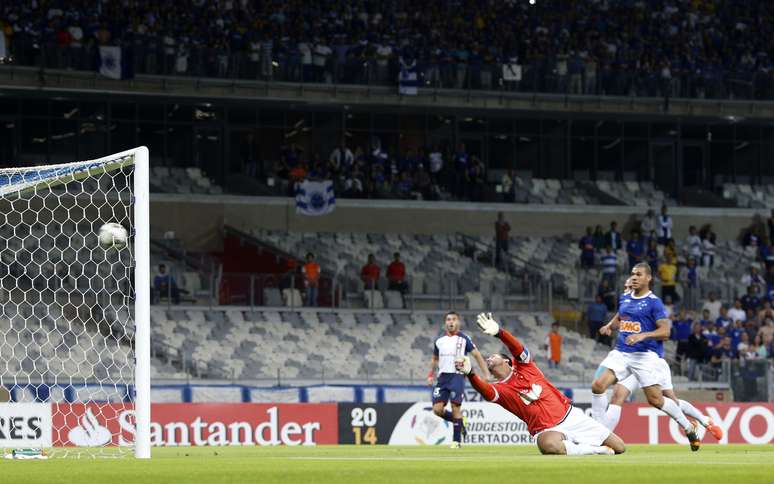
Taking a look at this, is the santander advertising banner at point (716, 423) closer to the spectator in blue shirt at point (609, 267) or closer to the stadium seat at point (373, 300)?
the stadium seat at point (373, 300)

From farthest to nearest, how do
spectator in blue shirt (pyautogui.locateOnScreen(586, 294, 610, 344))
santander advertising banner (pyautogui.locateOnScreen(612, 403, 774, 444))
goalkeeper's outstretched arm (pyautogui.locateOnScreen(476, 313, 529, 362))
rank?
1. spectator in blue shirt (pyautogui.locateOnScreen(586, 294, 610, 344))
2. santander advertising banner (pyautogui.locateOnScreen(612, 403, 774, 444))
3. goalkeeper's outstretched arm (pyautogui.locateOnScreen(476, 313, 529, 362))

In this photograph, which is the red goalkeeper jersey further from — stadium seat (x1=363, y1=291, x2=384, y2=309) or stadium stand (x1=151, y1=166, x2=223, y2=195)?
stadium stand (x1=151, y1=166, x2=223, y2=195)

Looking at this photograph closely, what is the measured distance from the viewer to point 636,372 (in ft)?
58.8

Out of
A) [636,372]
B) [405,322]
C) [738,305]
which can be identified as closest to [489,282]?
[405,322]

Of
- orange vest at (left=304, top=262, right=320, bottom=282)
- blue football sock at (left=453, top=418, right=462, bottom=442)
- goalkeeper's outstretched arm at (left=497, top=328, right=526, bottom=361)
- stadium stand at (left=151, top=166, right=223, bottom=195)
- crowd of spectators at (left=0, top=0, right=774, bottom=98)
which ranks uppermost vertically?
crowd of spectators at (left=0, top=0, right=774, bottom=98)

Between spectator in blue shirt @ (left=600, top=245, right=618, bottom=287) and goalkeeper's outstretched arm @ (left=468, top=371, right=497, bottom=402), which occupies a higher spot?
spectator in blue shirt @ (left=600, top=245, right=618, bottom=287)

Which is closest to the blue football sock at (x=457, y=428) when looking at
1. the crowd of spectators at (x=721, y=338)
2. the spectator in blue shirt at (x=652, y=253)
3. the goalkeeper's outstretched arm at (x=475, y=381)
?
the goalkeeper's outstretched arm at (x=475, y=381)

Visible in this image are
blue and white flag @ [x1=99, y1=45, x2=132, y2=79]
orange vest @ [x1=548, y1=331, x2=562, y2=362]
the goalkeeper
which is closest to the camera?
the goalkeeper

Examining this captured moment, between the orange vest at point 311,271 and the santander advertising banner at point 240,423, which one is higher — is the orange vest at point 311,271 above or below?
above

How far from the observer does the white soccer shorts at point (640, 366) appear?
703 inches

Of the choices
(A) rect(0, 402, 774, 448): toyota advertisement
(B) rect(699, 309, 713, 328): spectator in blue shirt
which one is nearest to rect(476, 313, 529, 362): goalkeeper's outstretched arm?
(A) rect(0, 402, 774, 448): toyota advertisement

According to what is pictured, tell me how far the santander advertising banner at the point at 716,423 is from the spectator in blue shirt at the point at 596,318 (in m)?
8.81

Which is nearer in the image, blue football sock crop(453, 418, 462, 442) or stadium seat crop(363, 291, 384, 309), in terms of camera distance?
blue football sock crop(453, 418, 462, 442)

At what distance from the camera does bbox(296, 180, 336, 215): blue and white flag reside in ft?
141
